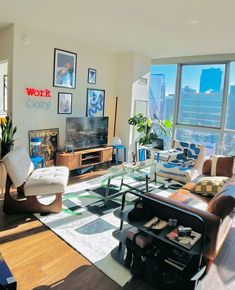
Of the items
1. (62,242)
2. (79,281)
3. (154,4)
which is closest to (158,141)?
(154,4)

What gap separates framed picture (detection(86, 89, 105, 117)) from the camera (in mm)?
5410

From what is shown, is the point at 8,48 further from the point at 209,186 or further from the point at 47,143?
the point at 209,186

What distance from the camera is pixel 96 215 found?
327 cm

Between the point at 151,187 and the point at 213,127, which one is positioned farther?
the point at 213,127

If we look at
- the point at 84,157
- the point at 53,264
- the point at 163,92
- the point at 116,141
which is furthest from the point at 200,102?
the point at 53,264

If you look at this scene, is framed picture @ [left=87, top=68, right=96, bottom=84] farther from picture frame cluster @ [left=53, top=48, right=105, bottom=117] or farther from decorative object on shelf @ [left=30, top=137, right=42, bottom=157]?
decorative object on shelf @ [left=30, top=137, right=42, bottom=157]

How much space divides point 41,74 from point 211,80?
3.83 m

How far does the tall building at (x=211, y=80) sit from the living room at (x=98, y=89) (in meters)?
0.06

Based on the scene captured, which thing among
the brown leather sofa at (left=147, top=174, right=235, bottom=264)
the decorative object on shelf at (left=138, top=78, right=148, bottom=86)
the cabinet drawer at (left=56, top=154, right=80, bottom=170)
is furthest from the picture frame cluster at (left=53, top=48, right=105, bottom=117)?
the brown leather sofa at (left=147, top=174, right=235, bottom=264)

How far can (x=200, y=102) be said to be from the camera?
6.09 meters

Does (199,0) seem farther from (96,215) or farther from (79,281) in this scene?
(79,281)

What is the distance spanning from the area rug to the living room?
0.7 inches

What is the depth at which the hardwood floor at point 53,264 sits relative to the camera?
6.83 feet

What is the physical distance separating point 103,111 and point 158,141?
145 centimetres
